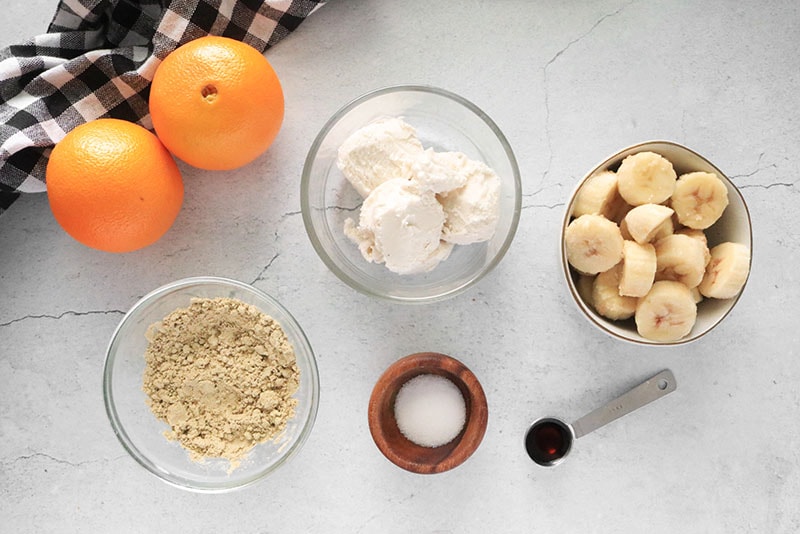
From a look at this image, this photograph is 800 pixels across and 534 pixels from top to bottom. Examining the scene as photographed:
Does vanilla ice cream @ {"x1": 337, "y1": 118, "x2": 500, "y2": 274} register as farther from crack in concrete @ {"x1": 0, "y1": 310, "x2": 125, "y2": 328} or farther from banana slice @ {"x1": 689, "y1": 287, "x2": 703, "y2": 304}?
crack in concrete @ {"x1": 0, "y1": 310, "x2": 125, "y2": 328}

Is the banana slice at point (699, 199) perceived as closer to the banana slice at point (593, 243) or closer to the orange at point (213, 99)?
A: the banana slice at point (593, 243)

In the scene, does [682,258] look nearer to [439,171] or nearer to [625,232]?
[625,232]

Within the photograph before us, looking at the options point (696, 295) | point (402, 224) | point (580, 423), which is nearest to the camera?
point (402, 224)

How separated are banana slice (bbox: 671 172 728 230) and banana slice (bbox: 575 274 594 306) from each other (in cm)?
18

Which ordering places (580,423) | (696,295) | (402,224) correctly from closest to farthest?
(402,224) → (696,295) → (580,423)

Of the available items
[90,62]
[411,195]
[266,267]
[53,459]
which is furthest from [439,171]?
[53,459]

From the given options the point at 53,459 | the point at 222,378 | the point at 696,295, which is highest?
the point at 696,295

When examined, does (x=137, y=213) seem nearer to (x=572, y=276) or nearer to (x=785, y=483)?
(x=572, y=276)

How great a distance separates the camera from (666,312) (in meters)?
1.12

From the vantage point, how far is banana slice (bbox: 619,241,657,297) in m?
1.09

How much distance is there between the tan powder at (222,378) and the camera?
1193 millimetres

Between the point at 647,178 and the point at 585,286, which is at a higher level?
the point at 647,178

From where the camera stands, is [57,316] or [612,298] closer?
[612,298]

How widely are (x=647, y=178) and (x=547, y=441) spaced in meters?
0.52
